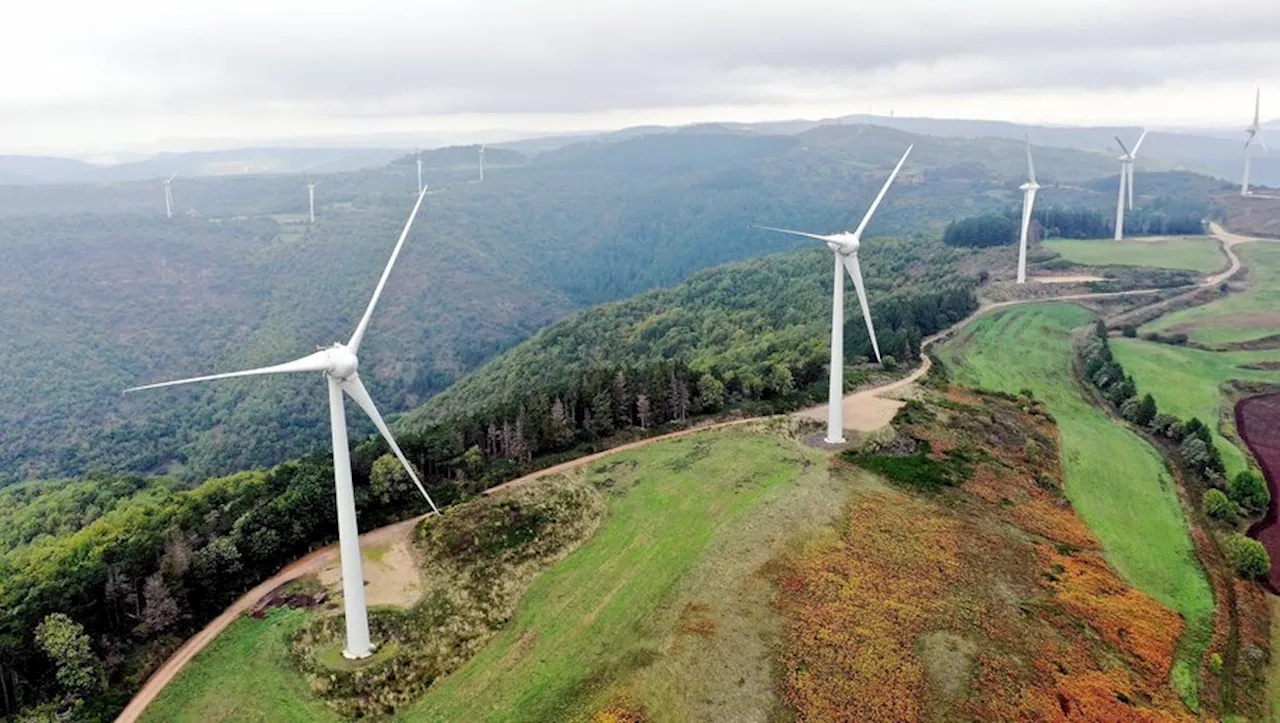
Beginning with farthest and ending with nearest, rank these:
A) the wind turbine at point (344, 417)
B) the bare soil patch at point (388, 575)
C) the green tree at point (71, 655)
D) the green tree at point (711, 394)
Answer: the green tree at point (711, 394) < the bare soil patch at point (388, 575) < the green tree at point (71, 655) < the wind turbine at point (344, 417)

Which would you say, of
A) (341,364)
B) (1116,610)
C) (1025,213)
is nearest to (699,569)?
(341,364)

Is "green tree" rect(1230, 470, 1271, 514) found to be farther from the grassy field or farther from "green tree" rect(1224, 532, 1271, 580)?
the grassy field

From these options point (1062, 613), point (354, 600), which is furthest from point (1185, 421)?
point (354, 600)

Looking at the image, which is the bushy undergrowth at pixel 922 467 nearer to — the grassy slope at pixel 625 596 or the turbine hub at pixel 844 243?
the grassy slope at pixel 625 596

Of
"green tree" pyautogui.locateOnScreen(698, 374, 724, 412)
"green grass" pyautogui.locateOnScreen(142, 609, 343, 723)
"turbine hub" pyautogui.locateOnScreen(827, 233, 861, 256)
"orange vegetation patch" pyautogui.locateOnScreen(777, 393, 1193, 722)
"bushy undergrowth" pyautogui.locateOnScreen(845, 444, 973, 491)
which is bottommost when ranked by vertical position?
"green grass" pyautogui.locateOnScreen(142, 609, 343, 723)

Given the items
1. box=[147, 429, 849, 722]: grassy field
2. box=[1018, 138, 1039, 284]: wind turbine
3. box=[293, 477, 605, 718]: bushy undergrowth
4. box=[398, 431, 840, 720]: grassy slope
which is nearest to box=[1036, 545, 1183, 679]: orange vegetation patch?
box=[147, 429, 849, 722]: grassy field

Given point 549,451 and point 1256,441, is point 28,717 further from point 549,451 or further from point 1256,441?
point 1256,441

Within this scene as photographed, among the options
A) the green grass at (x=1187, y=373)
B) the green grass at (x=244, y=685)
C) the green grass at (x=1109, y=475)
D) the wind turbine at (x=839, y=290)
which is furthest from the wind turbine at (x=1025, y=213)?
the green grass at (x=244, y=685)
